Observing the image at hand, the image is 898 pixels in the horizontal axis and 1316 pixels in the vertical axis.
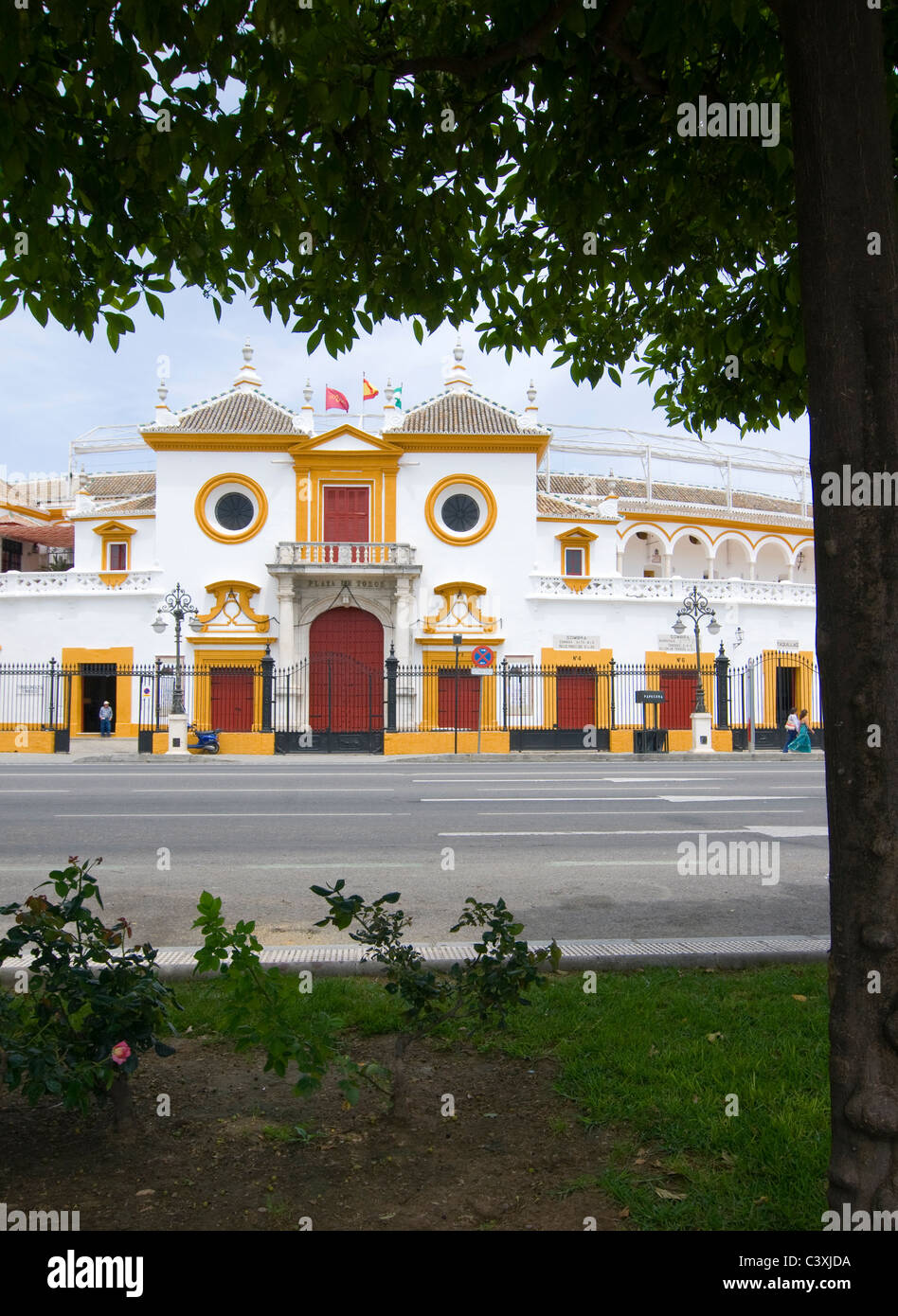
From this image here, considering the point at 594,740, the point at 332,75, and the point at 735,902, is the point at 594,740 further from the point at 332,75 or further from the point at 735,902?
the point at 332,75

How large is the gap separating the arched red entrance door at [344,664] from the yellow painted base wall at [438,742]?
6513 mm

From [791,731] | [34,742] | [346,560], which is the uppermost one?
[346,560]

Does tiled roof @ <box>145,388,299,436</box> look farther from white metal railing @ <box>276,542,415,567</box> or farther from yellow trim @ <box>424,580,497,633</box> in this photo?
yellow trim @ <box>424,580,497,633</box>

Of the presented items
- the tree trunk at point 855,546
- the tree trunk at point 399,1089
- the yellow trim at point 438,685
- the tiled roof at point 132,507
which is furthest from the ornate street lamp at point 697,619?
the tree trunk at point 855,546

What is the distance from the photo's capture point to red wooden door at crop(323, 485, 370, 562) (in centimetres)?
3609

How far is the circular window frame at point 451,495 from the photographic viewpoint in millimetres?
36250

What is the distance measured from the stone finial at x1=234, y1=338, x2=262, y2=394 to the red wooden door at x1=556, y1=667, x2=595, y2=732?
17.3 metres

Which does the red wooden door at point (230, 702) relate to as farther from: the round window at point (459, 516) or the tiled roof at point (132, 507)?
the round window at point (459, 516)

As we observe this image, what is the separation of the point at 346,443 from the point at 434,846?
2852cm

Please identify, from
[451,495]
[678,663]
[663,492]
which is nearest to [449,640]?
[451,495]

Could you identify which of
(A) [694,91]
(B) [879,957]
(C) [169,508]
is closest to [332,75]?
(A) [694,91]

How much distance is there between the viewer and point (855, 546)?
2547 mm

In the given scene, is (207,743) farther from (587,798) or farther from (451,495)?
(587,798)

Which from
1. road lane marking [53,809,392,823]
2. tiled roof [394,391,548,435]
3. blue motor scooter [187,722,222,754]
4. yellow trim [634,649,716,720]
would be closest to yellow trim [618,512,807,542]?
tiled roof [394,391,548,435]
